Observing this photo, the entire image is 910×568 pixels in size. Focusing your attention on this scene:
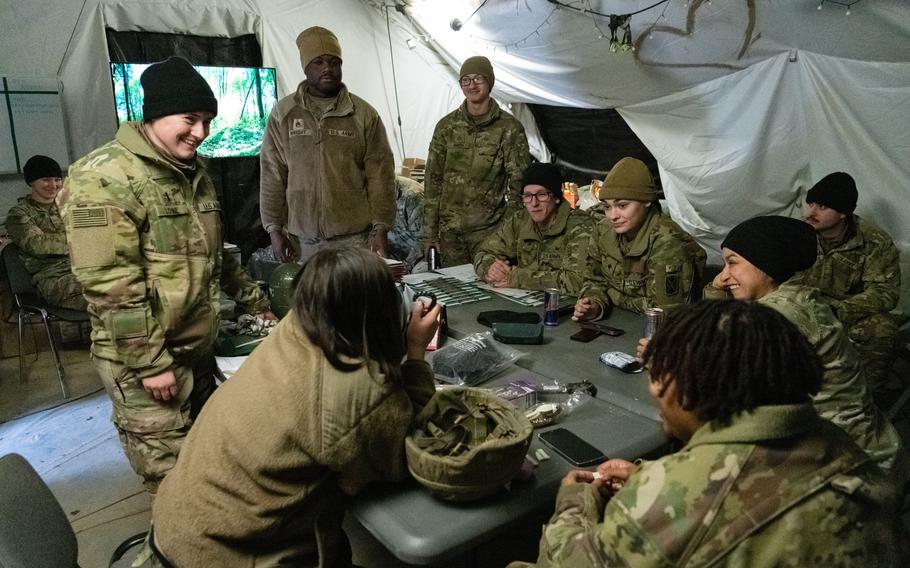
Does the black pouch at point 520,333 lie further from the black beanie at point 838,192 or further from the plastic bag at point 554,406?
the black beanie at point 838,192

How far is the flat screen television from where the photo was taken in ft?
17.1

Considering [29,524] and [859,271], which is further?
[859,271]

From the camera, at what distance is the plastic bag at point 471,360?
71.6 inches

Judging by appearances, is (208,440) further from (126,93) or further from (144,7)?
(144,7)

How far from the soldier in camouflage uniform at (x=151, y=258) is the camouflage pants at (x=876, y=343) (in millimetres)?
2969

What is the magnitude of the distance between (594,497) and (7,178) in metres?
5.00

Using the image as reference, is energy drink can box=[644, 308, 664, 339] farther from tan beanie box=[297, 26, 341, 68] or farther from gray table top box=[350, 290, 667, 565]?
tan beanie box=[297, 26, 341, 68]

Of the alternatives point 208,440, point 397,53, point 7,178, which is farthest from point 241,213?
point 208,440

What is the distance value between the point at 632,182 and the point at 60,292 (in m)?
3.51

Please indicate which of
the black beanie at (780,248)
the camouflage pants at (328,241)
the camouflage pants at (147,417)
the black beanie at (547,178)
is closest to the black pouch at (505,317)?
the black beanie at (780,248)

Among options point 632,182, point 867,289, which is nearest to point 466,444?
point 632,182

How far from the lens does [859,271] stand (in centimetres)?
304

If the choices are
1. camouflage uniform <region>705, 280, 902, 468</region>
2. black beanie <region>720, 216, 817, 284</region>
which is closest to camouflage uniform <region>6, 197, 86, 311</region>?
black beanie <region>720, 216, 817, 284</region>

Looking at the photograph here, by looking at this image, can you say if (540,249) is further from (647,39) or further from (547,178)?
(647,39)
